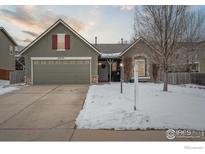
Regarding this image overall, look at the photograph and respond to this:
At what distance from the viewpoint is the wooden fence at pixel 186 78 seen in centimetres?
1816

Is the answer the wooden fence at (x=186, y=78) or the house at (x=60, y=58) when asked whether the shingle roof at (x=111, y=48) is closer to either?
the wooden fence at (x=186, y=78)

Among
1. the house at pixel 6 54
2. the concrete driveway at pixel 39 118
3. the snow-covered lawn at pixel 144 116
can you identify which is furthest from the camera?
the house at pixel 6 54

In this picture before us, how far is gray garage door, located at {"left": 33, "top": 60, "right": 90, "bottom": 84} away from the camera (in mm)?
18625

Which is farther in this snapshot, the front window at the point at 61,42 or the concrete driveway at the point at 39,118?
the front window at the point at 61,42

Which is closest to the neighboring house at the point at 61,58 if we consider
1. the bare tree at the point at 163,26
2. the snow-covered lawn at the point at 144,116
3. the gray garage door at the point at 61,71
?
the gray garage door at the point at 61,71

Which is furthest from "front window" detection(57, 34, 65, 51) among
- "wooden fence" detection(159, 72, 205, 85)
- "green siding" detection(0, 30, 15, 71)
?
"wooden fence" detection(159, 72, 205, 85)

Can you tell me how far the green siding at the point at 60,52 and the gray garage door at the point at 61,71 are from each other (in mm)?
468

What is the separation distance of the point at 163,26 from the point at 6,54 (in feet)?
54.2

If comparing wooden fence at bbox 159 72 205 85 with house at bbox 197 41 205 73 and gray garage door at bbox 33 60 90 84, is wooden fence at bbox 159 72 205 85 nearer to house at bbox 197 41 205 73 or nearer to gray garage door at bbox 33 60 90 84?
house at bbox 197 41 205 73

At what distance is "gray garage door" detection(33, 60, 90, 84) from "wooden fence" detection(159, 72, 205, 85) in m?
5.78

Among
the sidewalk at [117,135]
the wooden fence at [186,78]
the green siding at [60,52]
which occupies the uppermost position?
the green siding at [60,52]

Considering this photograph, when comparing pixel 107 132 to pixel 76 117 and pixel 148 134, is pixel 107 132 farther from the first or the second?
pixel 76 117

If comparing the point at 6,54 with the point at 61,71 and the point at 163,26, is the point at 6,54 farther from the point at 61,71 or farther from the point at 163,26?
the point at 163,26
